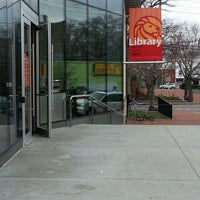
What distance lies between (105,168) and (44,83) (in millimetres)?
4644

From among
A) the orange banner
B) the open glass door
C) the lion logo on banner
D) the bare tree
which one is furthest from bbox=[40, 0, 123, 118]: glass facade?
the bare tree

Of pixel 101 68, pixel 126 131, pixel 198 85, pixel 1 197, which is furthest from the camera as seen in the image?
pixel 198 85

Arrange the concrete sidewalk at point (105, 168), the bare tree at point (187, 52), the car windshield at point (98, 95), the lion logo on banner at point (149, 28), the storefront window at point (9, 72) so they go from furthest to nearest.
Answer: the bare tree at point (187, 52)
the lion logo on banner at point (149, 28)
the car windshield at point (98, 95)
the storefront window at point (9, 72)
the concrete sidewalk at point (105, 168)

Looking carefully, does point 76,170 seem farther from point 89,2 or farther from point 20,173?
point 89,2

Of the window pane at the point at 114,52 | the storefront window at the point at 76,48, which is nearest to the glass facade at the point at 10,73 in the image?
the storefront window at the point at 76,48

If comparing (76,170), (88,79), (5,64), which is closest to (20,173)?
(76,170)

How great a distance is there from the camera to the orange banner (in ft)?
59.4

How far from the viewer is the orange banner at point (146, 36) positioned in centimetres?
1811

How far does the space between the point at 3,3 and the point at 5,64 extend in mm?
983

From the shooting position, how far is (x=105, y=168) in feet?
24.1

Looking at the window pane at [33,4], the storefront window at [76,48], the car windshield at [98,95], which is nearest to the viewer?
the window pane at [33,4]

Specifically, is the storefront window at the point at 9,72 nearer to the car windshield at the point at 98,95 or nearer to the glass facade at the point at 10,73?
the glass facade at the point at 10,73

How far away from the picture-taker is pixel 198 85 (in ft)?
325

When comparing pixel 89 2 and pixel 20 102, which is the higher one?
pixel 89 2
